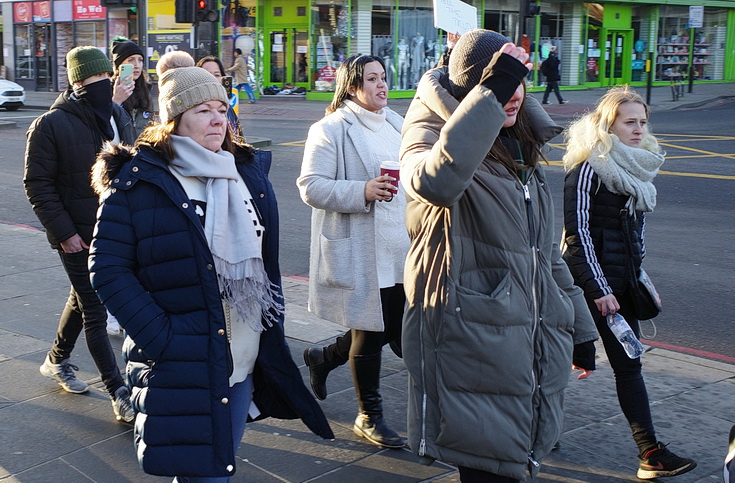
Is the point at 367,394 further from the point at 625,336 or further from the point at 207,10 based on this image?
the point at 207,10

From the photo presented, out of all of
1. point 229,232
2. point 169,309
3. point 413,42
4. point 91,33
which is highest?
point 91,33

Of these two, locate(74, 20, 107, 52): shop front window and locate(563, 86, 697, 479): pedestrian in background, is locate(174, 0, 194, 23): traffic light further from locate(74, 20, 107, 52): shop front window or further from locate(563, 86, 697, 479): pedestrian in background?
locate(74, 20, 107, 52): shop front window

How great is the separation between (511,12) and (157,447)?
30908 mm

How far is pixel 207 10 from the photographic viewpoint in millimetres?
14312

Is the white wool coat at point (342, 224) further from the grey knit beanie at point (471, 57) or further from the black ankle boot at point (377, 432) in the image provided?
the grey knit beanie at point (471, 57)

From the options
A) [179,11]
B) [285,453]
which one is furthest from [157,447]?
[179,11]

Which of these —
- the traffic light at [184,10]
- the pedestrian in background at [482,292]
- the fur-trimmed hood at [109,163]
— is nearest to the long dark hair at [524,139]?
the pedestrian in background at [482,292]

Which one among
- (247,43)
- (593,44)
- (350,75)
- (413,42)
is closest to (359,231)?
(350,75)

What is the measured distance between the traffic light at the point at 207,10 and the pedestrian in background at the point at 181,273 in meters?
11.7

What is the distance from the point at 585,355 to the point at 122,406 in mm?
2359

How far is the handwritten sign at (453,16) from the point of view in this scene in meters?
4.09

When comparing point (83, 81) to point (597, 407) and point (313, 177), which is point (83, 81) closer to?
point (313, 177)

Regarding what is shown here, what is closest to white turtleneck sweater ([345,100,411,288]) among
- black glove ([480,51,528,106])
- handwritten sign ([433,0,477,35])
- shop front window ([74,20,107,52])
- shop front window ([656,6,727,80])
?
handwritten sign ([433,0,477,35])

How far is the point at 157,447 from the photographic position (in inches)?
113
